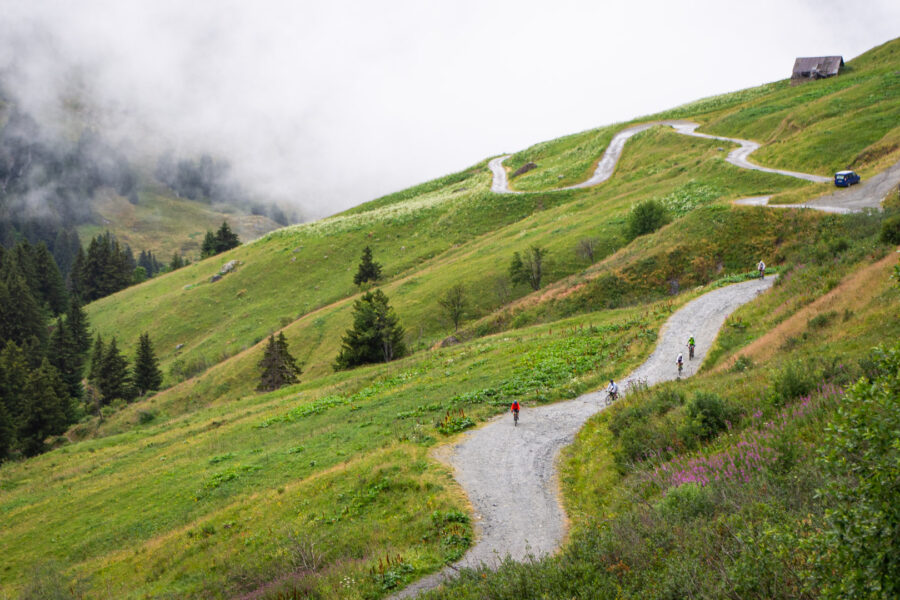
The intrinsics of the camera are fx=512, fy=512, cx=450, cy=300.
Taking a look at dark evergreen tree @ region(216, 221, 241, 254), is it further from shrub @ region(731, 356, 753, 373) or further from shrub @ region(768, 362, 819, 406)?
shrub @ region(768, 362, 819, 406)

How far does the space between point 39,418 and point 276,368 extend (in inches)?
845

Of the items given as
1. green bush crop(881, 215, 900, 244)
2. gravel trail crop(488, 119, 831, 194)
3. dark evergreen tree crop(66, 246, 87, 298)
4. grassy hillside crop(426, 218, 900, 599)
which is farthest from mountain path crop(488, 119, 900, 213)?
dark evergreen tree crop(66, 246, 87, 298)

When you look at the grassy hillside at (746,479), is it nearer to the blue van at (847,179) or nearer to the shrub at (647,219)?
the blue van at (847,179)

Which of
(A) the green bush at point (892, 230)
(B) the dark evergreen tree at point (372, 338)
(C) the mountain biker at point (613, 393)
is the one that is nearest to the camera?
(A) the green bush at point (892, 230)

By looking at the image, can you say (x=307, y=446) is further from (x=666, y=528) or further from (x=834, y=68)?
(x=834, y=68)

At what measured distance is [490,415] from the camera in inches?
902

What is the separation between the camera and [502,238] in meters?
76.9

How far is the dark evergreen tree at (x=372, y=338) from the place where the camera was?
46938 mm

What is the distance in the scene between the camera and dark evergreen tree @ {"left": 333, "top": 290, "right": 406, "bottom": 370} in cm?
4694

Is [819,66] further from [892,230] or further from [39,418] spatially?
[39,418]

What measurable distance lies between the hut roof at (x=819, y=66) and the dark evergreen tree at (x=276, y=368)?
104 m

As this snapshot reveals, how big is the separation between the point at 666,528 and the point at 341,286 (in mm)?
74613

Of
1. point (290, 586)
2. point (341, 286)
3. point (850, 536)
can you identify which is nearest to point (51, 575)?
point (290, 586)

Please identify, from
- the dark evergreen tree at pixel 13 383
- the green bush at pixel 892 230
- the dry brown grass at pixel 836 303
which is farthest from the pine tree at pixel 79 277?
the green bush at pixel 892 230
